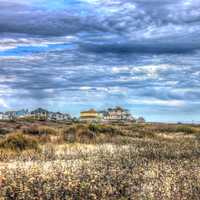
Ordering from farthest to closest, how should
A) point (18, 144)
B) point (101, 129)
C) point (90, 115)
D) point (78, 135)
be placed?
point (90, 115) < point (101, 129) < point (78, 135) < point (18, 144)

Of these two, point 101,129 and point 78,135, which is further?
point 101,129

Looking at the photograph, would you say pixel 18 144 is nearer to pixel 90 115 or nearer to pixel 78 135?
pixel 78 135

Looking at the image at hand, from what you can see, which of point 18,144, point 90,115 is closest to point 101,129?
point 18,144

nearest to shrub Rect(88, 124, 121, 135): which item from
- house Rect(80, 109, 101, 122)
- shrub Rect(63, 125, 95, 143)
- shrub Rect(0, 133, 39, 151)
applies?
shrub Rect(63, 125, 95, 143)

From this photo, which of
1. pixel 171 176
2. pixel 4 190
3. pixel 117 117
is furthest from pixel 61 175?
pixel 117 117

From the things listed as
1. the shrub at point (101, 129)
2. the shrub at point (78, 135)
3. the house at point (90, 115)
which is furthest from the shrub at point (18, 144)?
the house at point (90, 115)

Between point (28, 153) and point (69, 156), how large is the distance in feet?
5.88

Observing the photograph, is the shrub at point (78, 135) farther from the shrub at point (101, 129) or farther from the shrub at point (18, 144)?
the shrub at point (18, 144)

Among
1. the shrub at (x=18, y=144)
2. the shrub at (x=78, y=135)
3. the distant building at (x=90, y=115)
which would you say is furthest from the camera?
the distant building at (x=90, y=115)

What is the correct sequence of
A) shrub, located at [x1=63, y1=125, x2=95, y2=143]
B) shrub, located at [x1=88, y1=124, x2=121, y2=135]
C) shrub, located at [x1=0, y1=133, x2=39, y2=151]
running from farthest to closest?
shrub, located at [x1=88, y1=124, x2=121, y2=135], shrub, located at [x1=63, y1=125, x2=95, y2=143], shrub, located at [x1=0, y1=133, x2=39, y2=151]

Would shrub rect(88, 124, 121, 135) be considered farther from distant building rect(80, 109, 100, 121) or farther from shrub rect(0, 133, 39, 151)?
distant building rect(80, 109, 100, 121)

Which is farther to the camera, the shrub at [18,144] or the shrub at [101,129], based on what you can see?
the shrub at [101,129]

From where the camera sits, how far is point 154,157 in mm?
16016

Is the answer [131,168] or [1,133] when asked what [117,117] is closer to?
[1,133]
